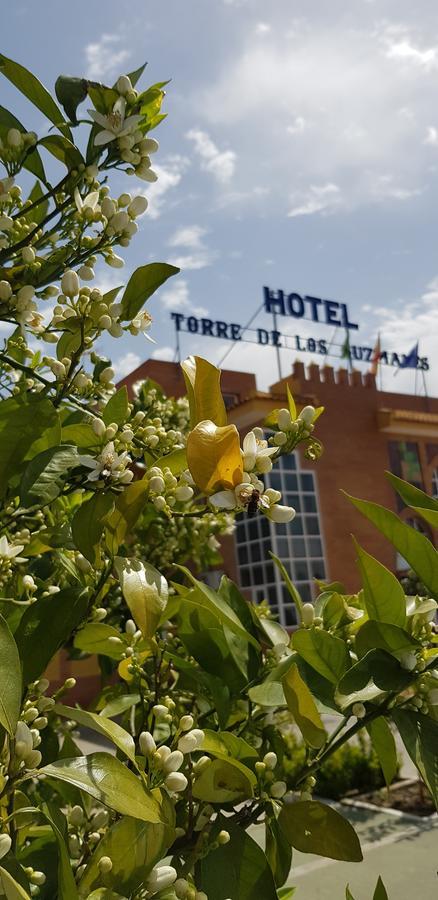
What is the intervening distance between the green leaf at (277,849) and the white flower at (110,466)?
386 millimetres

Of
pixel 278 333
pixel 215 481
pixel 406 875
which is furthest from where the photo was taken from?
pixel 278 333

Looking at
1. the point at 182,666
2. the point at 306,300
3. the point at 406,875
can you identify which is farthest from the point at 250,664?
the point at 306,300

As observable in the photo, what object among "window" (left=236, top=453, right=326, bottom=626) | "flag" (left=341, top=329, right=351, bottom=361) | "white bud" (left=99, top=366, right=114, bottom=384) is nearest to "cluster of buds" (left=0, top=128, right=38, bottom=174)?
"white bud" (left=99, top=366, right=114, bottom=384)

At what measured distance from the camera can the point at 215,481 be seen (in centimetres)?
72

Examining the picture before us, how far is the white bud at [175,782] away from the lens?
23.4 inches

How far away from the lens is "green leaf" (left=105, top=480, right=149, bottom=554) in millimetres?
768

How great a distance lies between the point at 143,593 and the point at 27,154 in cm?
55

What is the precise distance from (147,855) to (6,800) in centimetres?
13

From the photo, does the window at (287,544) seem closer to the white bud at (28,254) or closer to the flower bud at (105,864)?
the white bud at (28,254)

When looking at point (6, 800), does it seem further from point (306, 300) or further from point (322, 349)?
point (306, 300)

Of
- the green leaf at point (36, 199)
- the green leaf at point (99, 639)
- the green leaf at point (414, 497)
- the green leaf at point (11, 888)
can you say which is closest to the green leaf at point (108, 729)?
the green leaf at point (11, 888)

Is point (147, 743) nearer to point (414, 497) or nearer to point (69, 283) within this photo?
point (414, 497)

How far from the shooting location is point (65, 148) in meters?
0.85

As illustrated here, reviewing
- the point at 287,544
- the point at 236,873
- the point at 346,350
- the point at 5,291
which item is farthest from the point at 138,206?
A: the point at 346,350
